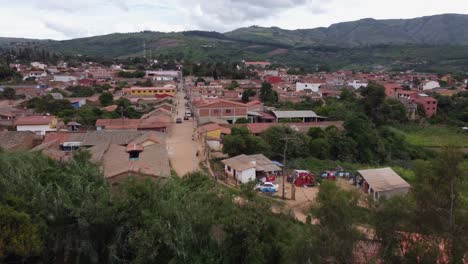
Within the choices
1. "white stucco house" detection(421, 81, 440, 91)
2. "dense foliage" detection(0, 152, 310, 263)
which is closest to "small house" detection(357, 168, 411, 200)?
"dense foliage" detection(0, 152, 310, 263)

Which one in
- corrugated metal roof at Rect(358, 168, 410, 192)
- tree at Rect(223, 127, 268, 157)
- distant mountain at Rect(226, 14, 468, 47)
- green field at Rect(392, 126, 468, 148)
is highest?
distant mountain at Rect(226, 14, 468, 47)

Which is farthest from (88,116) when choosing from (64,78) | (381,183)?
(64,78)

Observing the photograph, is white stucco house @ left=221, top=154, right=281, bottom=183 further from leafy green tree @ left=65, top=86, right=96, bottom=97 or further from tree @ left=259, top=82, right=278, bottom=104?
leafy green tree @ left=65, top=86, right=96, bottom=97

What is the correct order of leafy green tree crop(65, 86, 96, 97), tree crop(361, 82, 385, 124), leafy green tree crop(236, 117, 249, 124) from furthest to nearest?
1. leafy green tree crop(65, 86, 96, 97)
2. tree crop(361, 82, 385, 124)
3. leafy green tree crop(236, 117, 249, 124)

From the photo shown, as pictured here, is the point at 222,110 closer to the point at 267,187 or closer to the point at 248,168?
the point at 248,168

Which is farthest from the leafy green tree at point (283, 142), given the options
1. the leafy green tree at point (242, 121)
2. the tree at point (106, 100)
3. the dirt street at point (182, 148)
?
the tree at point (106, 100)

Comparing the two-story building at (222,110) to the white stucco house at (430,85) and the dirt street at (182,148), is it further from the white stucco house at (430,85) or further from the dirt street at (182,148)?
the white stucco house at (430,85)
